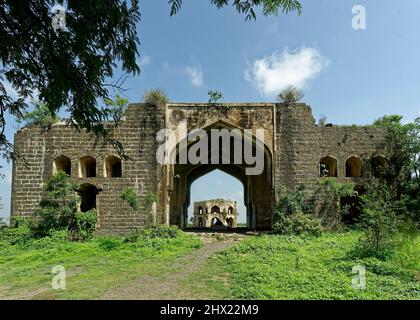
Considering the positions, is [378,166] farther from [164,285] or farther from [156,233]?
[164,285]

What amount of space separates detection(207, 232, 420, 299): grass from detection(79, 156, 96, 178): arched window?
758 centimetres

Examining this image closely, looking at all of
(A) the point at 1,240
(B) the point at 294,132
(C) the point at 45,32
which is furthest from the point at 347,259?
(A) the point at 1,240

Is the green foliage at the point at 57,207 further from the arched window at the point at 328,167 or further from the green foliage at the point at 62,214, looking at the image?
the arched window at the point at 328,167

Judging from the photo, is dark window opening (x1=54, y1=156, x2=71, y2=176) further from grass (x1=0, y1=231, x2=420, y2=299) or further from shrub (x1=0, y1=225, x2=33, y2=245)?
grass (x1=0, y1=231, x2=420, y2=299)

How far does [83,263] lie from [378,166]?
38.4 ft

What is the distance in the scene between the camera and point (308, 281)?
23.4ft

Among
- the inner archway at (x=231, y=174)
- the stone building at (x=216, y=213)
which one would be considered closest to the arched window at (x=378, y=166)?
the inner archway at (x=231, y=174)

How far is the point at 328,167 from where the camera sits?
52.9 ft

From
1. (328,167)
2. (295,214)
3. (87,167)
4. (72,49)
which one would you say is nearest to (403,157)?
(328,167)

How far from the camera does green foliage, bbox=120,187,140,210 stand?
46.8 feet

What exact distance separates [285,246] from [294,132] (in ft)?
18.7

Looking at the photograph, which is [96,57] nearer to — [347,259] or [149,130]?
[347,259]

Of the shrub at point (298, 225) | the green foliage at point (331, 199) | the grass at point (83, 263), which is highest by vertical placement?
the green foliage at point (331, 199)

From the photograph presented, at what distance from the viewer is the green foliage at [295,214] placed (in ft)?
45.4
